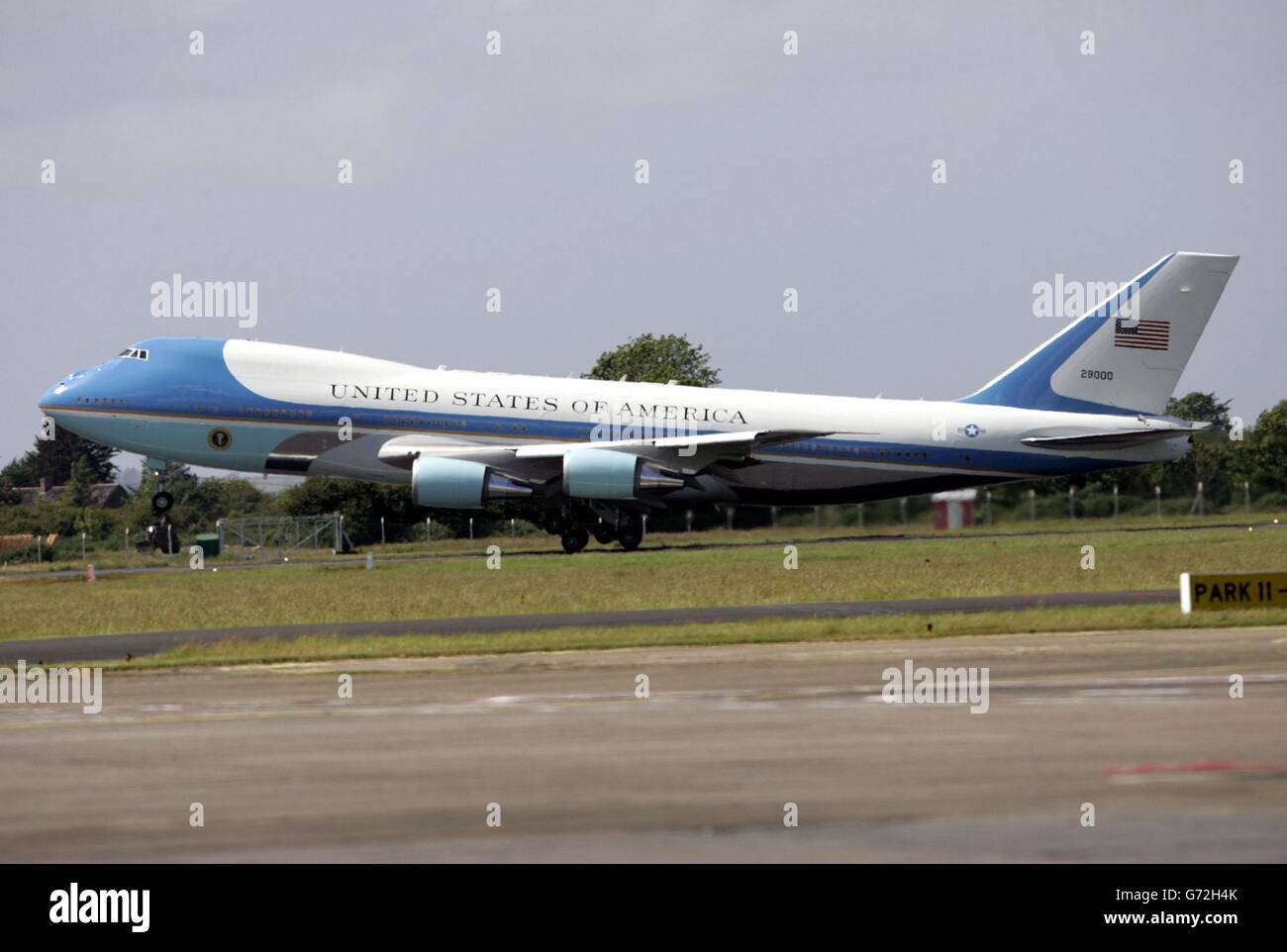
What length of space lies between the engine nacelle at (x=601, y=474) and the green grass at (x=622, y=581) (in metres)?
1.80

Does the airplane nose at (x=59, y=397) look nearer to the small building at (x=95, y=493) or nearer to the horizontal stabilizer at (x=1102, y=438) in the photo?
the horizontal stabilizer at (x=1102, y=438)

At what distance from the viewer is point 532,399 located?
2018 inches

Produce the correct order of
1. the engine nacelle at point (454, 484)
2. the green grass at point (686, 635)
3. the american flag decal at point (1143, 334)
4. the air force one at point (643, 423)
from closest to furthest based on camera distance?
the green grass at point (686, 635)
the engine nacelle at point (454, 484)
the air force one at point (643, 423)
the american flag decal at point (1143, 334)

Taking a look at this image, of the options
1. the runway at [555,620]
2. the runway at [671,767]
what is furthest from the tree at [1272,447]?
the runway at [671,767]

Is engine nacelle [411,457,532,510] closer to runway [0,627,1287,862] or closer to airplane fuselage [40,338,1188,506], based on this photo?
airplane fuselage [40,338,1188,506]

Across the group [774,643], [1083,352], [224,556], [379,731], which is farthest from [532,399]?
[379,731]

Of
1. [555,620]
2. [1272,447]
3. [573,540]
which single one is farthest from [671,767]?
[1272,447]

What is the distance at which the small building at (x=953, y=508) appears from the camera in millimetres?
53219

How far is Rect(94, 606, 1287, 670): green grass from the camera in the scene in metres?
24.6

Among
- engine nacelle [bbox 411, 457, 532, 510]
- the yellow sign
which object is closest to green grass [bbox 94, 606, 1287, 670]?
the yellow sign

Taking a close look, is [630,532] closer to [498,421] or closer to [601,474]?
[601,474]

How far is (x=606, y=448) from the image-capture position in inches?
1909

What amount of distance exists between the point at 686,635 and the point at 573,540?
24.7 meters

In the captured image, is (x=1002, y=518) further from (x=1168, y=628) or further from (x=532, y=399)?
(x=1168, y=628)
